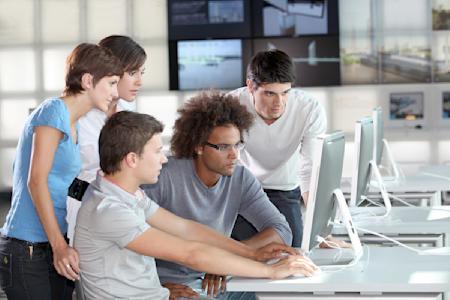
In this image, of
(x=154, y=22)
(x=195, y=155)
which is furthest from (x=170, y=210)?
(x=154, y=22)

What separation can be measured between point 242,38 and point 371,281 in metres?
6.98

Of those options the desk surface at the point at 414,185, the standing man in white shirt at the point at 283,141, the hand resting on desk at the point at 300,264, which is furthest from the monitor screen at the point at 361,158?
the desk surface at the point at 414,185

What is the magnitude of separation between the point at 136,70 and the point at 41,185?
903 mm

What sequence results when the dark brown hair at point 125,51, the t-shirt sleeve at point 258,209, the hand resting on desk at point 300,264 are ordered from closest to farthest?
the hand resting on desk at point 300,264, the t-shirt sleeve at point 258,209, the dark brown hair at point 125,51

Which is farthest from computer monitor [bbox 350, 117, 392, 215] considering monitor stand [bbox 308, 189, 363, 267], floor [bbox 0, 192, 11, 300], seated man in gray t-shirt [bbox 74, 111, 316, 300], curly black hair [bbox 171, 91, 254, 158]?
floor [bbox 0, 192, 11, 300]

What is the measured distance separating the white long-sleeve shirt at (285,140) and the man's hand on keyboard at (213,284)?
1.43 meters

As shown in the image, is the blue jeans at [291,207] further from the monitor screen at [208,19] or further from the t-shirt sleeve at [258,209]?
the monitor screen at [208,19]

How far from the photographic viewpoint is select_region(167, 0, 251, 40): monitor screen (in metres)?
9.95

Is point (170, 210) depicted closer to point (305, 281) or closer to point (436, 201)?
point (305, 281)

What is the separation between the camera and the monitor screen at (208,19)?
995 cm

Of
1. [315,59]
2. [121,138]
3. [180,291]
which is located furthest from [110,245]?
[315,59]

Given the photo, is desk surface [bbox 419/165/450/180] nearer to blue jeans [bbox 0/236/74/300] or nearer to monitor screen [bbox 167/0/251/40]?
monitor screen [bbox 167/0/251/40]

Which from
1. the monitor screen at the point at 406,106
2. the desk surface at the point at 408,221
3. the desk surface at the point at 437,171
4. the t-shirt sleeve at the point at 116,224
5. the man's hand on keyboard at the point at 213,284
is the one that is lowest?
the man's hand on keyboard at the point at 213,284

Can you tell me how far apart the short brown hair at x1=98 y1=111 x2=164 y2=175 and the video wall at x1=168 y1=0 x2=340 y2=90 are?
6.84m
